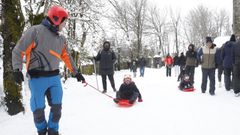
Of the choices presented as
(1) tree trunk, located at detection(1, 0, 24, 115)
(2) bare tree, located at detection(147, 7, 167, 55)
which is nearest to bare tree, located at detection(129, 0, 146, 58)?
(2) bare tree, located at detection(147, 7, 167, 55)

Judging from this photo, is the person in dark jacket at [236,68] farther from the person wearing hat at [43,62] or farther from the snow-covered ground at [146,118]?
the person wearing hat at [43,62]

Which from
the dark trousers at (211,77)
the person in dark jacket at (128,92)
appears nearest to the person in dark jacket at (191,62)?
the dark trousers at (211,77)

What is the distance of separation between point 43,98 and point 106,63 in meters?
6.61

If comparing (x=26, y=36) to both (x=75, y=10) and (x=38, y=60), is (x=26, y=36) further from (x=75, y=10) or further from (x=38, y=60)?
(x=75, y=10)

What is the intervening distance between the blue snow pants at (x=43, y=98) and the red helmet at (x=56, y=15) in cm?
83

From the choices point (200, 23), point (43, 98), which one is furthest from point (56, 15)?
point (200, 23)

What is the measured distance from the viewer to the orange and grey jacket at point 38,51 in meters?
4.19

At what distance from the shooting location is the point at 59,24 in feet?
14.7

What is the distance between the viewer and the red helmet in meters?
4.38

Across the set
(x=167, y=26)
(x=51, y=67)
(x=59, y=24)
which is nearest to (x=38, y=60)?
(x=51, y=67)

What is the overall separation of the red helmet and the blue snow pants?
0.83 m

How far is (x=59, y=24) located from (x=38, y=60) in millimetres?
622

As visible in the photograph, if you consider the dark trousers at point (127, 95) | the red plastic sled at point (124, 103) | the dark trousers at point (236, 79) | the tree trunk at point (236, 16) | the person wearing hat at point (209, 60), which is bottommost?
the red plastic sled at point (124, 103)

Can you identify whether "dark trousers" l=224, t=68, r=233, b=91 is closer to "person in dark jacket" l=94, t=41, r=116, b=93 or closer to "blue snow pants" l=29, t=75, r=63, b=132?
"person in dark jacket" l=94, t=41, r=116, b=93
